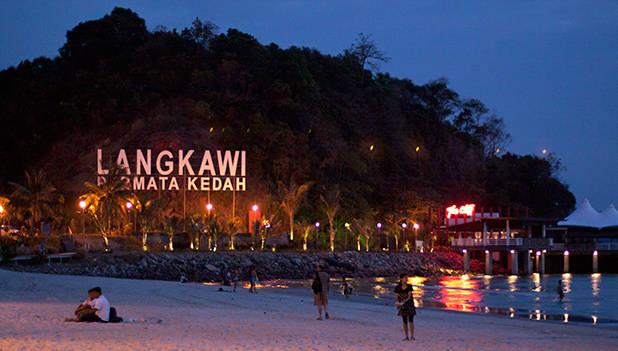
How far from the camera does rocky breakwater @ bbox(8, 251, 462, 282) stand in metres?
40.5

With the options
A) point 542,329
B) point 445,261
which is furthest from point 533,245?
point 542,329

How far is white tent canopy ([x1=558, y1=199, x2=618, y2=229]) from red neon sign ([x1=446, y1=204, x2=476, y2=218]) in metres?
10.8

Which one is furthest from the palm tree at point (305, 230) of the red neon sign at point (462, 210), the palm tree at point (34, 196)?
the palm tree at point (34, 196)

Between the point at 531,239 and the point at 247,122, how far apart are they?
3358cm

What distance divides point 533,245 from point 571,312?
115ft

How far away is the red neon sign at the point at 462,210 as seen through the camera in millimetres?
67312

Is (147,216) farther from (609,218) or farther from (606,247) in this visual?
(609,218)

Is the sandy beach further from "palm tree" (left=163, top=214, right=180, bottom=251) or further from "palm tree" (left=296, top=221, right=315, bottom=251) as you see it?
"palm tree" (left=296, top=221, right=315, bottom=251)

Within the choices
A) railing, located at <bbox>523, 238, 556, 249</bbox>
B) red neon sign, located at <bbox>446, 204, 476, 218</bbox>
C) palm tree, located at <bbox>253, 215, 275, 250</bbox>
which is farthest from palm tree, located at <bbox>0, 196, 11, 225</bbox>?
railing, located at <bbox>523, 238, 556, 249</bbox>

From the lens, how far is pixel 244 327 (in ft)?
53.1

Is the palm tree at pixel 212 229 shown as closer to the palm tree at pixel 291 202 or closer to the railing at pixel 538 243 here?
the palm tree at pixel 291 202

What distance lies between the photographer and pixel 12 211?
5244 cm

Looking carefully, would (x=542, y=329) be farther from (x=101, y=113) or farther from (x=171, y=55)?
(x=171, y=55)

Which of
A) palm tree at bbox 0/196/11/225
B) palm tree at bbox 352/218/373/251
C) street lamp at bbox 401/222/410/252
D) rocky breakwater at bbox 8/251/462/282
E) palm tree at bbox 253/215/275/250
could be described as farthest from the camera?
street lamp at bbox 401/222/410/252
